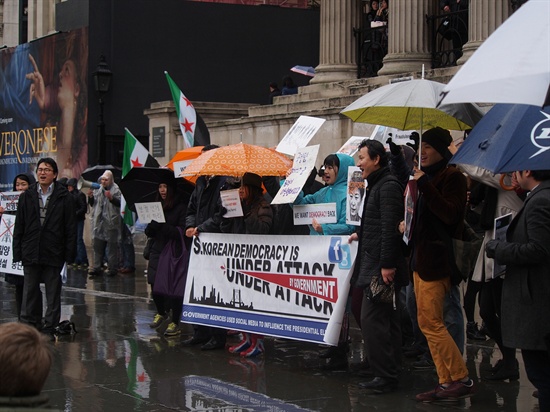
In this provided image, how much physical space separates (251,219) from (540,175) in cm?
389

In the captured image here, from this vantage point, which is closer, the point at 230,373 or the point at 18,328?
the point at 18,328

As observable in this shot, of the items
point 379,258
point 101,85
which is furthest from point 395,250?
point 101,85

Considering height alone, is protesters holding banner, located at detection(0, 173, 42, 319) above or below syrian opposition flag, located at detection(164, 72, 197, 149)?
below

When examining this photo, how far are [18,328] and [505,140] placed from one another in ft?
13.3

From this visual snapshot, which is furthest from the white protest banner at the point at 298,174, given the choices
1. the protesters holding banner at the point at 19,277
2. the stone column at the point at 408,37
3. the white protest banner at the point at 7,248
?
the stone column at the point at 408,37

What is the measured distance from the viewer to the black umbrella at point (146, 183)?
1147 cm

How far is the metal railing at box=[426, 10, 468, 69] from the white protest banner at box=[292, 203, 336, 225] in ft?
30.2

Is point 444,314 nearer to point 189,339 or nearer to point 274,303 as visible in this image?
point 274,303

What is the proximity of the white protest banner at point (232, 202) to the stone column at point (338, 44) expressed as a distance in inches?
404

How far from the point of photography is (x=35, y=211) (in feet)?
35.6

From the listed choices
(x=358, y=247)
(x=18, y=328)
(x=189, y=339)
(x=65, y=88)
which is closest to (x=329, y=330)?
(x=358, y=247)

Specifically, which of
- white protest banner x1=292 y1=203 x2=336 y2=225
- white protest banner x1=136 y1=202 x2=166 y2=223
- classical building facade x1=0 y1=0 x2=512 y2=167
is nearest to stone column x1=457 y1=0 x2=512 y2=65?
classical building facade x1=0 y1=0 x2=512 y2=167

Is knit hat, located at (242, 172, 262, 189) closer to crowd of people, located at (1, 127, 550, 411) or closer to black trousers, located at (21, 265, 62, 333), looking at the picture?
crowd of people, located at (1, 127, 550, 411)

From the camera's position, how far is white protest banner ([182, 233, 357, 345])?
8.84m
